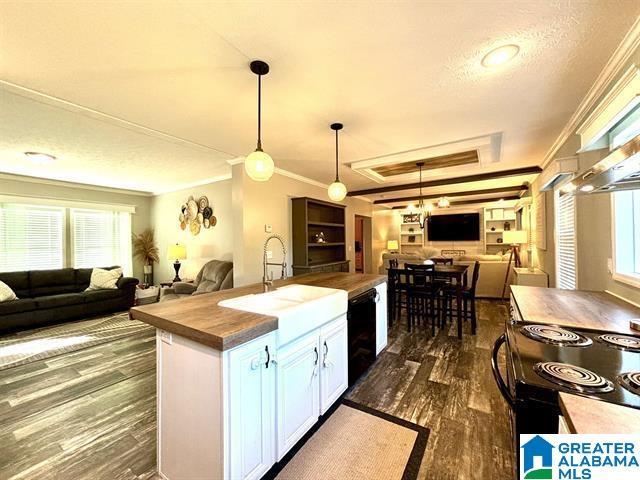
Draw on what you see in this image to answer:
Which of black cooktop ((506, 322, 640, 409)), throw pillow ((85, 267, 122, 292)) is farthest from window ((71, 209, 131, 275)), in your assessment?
black cooktop ((506, 322, 640, 409))

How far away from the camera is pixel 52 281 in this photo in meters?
4.55

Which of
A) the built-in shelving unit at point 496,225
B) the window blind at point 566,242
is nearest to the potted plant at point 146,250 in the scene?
the window blind at point 566,242

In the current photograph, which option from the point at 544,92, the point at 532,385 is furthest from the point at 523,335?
the point at 544,92

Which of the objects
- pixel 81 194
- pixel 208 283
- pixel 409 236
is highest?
pixel 81 194

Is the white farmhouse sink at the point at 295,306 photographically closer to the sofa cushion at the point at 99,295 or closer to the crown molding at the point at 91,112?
the crown molding at the point at 91,112

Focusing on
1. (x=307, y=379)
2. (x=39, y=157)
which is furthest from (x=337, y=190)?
(x=39, y=157)

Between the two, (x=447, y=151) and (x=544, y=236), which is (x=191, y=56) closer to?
(x=447, y=151)

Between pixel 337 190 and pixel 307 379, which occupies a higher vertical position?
pixel 337 190

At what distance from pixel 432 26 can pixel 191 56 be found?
1.49m

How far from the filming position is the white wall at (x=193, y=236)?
16.1 feet

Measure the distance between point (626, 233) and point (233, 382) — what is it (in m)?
2.79

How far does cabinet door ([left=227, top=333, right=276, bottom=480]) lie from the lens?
1191 mm

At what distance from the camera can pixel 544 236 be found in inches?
155

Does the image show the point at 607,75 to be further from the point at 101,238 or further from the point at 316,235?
the point at 101,238
